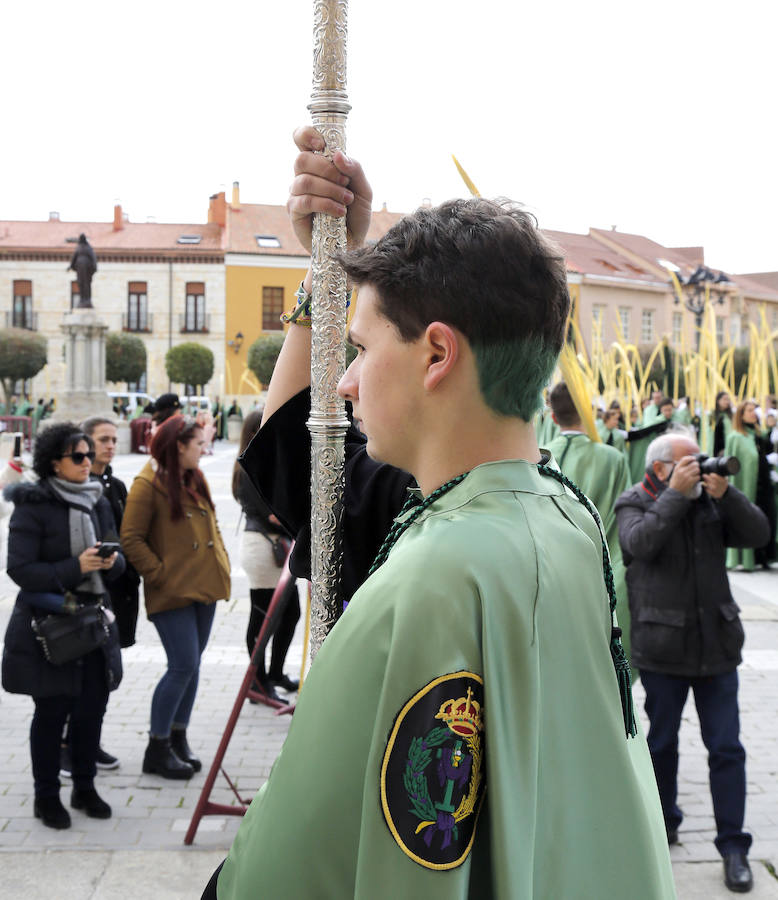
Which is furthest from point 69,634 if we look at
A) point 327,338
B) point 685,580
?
point 327,338

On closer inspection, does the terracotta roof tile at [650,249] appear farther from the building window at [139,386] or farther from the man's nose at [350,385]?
the man's nose at [350,385]

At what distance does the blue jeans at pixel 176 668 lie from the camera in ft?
15.8

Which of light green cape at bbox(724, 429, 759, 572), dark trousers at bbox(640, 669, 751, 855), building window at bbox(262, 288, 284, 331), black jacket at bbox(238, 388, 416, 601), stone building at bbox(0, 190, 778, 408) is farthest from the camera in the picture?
building window at bbox(262, 288, 284, 331)

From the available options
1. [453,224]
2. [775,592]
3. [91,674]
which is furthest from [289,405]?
[775,592]

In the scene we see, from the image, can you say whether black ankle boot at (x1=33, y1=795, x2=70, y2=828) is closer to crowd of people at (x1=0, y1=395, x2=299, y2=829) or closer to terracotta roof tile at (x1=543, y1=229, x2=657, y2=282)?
crowd of people at (x1=0, y1=395, x2=299, y2=829)

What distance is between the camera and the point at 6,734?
5273 mm

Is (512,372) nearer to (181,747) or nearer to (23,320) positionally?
(181,747)

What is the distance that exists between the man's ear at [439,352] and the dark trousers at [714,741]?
125 inches

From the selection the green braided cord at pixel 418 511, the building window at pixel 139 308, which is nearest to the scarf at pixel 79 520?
the green braided cord at pixel 418 511

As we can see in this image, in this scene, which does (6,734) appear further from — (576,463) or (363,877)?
(363,877)

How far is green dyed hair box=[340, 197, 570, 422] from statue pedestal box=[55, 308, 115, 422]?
88.8ft

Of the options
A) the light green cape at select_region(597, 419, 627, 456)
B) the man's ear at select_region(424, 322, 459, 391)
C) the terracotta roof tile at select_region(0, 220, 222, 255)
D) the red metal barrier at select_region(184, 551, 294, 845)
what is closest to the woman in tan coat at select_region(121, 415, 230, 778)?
the red metal barrier at select_region(184, 551, 294, 845)

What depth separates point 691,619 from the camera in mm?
3969

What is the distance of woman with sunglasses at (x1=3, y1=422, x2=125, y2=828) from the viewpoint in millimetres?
4188
